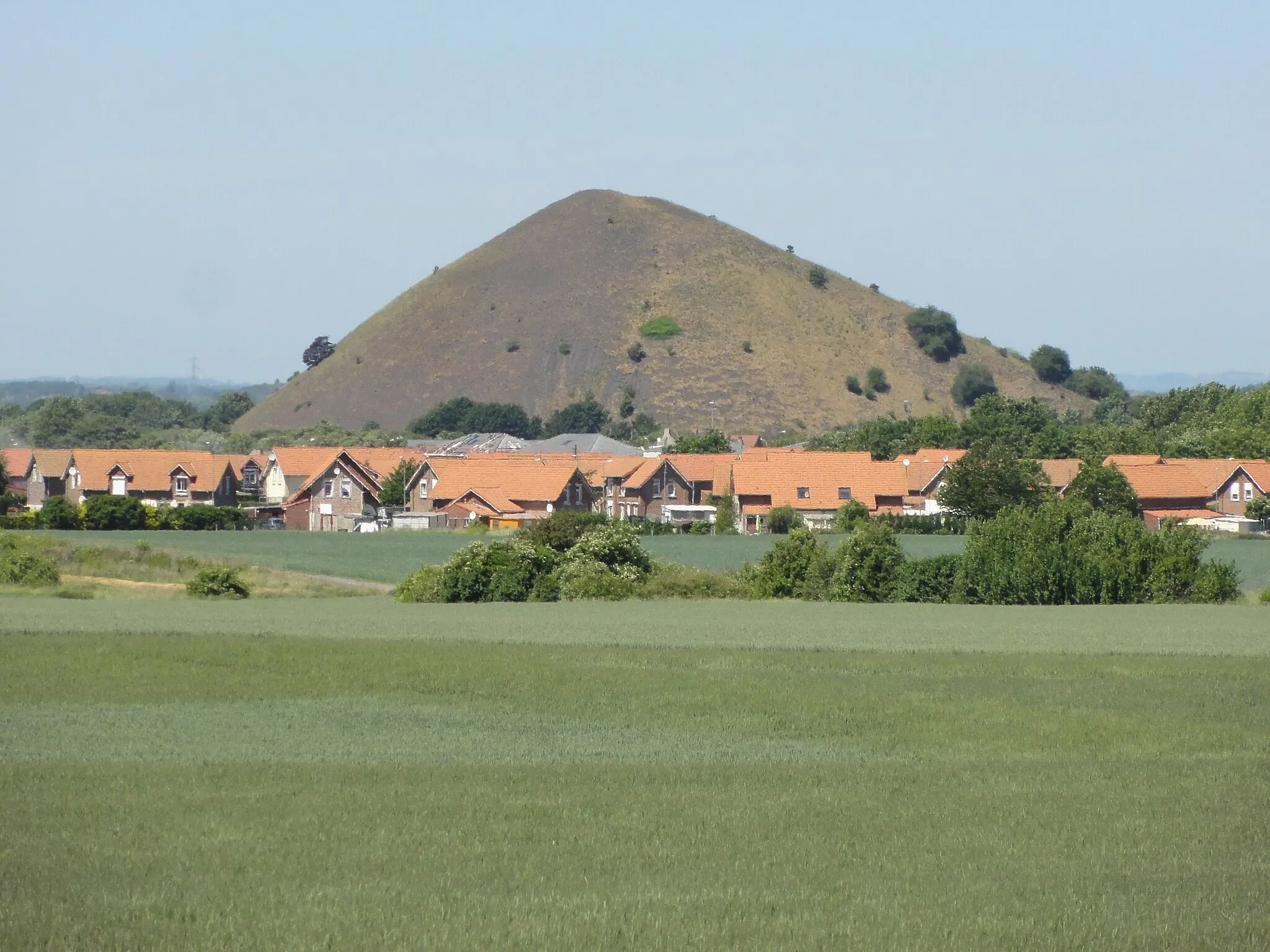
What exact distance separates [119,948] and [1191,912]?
7.40m

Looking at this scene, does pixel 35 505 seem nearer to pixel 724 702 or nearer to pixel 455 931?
pixel 724 702

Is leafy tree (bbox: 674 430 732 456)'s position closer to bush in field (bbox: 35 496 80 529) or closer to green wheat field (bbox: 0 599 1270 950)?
bush in field (bbox: 35 496 80 529)

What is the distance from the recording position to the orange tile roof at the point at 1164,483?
275 feet

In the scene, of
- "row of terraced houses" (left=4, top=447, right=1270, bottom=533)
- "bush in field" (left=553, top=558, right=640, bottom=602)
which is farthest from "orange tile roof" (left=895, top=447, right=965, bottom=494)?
"bush in field" (left=553, top=558, right=640, bottom=602)

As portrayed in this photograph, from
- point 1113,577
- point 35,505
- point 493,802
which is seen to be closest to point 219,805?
point 493,802

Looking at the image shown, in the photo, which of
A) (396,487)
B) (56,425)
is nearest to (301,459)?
(396,487)

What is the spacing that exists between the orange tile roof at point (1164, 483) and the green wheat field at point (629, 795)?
57245 mm

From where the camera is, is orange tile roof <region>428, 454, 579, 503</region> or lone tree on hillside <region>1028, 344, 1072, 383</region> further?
lone tree on hillside <region>1028, 344, 1072, 383</region>

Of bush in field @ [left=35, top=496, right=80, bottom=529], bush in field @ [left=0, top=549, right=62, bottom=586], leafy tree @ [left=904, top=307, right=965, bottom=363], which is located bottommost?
bush in field @ [left=0, top=549, right=62, bottom=586]

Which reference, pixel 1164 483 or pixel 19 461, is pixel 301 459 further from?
pixel 1164 483

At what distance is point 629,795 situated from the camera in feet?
50.0

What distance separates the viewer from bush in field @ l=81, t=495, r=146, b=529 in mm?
72625

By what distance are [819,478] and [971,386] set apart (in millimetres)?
92070

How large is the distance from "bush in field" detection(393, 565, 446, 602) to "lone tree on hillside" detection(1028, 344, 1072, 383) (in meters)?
157
